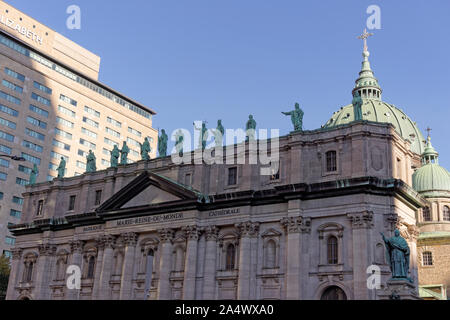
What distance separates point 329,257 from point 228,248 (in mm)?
10043

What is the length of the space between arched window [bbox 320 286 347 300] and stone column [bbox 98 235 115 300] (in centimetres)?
2363

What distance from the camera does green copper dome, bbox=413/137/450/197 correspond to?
72.7 m

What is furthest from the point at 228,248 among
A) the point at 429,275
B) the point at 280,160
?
the point at 429,275

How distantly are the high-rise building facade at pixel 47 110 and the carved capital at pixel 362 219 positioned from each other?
6921 centimetres

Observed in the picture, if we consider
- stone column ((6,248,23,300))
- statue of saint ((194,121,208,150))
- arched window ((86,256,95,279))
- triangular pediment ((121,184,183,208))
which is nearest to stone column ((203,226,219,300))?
triangular pediment ((121,184,183,208))

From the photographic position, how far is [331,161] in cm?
5144

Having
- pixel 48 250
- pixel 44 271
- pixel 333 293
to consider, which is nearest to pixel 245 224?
pixel 333 293

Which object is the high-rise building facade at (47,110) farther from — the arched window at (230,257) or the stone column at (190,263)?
the arched window at (230,257)

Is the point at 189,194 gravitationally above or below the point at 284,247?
above

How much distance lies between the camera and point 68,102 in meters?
114

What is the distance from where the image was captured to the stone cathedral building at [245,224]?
48125mm

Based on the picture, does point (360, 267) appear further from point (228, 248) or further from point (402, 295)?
point (228, 248)
